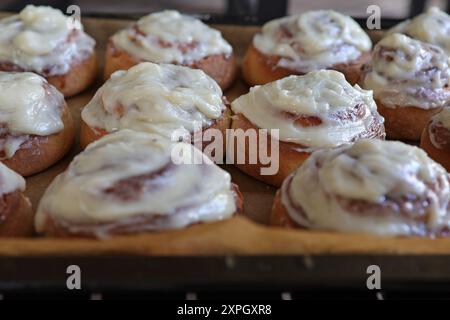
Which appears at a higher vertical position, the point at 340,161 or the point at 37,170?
the point at 340,161

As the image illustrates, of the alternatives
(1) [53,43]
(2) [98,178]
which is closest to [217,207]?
(2) [98,178]

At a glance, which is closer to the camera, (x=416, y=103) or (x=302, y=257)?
(x=302, y=257)

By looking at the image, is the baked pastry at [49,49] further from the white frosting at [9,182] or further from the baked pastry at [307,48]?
the white frosting at [9,182]

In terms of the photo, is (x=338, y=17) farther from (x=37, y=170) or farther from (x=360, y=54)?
(x=37, y=170)

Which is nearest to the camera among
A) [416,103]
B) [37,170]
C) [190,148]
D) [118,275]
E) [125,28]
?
[118,275]

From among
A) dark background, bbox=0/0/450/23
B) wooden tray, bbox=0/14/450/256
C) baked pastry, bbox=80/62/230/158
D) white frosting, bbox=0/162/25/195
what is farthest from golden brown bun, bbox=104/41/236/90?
wooden tray, bbox=0/14/450/256

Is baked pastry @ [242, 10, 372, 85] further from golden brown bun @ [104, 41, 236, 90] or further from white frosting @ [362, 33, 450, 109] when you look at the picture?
white frosting @ [362, 33, 450, 109]

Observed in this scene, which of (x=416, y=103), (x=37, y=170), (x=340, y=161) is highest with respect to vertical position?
(x=340, y=161)

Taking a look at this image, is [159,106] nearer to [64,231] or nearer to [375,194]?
[64,231]
